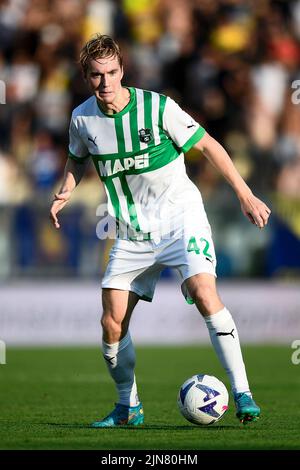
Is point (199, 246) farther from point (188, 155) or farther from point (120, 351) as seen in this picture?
point (188, 155)

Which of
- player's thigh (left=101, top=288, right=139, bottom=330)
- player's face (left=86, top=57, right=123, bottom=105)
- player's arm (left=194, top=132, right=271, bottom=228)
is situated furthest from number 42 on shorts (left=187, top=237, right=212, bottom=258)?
player's face (left=86, top=57, right=123, bottom=105)

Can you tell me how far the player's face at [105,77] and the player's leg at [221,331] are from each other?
127 centimetres

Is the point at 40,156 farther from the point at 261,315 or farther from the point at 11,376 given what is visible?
the point at 11,376

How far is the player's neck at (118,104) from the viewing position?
6.98m

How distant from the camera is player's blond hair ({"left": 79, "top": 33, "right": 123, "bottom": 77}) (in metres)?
6.80

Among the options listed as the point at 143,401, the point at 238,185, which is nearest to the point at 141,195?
the point at 238,185

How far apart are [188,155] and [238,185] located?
9.55 m

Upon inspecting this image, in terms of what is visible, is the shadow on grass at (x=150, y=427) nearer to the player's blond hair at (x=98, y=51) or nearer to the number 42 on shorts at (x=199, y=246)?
the number 42 on shorts at (x=199, y=246)

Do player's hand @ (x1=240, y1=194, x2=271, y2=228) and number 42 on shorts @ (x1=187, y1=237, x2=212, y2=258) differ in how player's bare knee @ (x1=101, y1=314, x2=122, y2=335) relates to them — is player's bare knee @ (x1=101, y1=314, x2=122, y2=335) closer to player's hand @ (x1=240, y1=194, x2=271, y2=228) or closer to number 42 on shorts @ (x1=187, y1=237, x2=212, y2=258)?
number 42 on shorts @ (x1=187, y1=237, x2=212, y2=258)

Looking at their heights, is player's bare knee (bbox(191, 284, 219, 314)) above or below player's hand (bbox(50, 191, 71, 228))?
below

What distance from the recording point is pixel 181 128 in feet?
22.9
